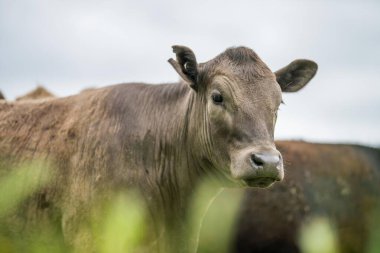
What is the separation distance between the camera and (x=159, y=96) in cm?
790

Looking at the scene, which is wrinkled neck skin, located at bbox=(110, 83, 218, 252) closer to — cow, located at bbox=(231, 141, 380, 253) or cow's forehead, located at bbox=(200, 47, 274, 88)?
cow's forehead, located at bbox=(200, 47, 274, 88)

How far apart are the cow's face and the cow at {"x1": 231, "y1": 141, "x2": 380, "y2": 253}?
15.7 feet

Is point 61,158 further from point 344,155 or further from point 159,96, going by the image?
point 344,155

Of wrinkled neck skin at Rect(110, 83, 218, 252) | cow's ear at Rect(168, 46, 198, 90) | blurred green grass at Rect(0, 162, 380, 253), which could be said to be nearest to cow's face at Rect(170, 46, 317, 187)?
cow's ear at Rect(168, 46, 198, 90)

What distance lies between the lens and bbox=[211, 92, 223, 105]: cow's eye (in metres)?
7.00

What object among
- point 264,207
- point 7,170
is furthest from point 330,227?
point 7,170

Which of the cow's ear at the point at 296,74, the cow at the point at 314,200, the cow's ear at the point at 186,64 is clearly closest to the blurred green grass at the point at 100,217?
the cow's ear at the point at 186,64

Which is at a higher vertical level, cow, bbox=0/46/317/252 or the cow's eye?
the cow's eye

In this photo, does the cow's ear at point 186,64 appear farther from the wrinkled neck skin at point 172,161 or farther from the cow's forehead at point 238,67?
the wrinkled neck skin at point 172,161

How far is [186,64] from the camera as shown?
736 cm

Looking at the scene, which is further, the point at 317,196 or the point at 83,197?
the point at 317,196

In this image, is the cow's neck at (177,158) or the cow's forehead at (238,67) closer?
the cow's forehead at (238,67)

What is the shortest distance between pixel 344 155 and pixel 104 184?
23.7ft

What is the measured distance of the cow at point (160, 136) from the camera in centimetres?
692
